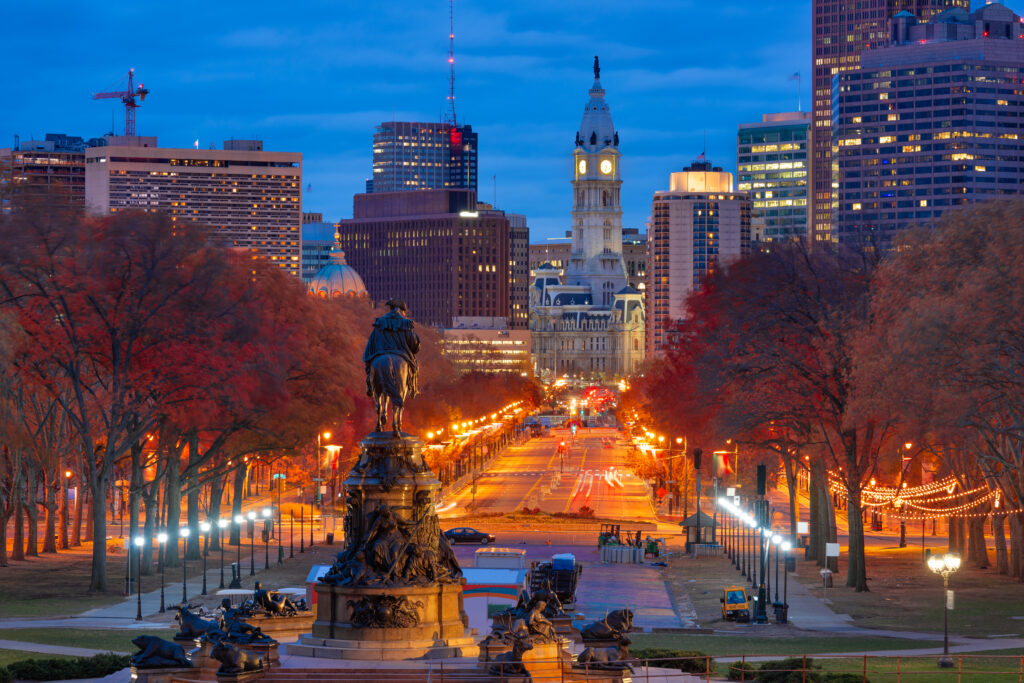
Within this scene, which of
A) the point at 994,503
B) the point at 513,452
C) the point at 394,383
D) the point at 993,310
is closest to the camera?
the point at 394,383

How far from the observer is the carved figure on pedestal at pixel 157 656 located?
104 ft

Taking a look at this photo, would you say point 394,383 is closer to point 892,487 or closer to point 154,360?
point 154,360

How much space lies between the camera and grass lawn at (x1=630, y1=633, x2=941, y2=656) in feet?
146

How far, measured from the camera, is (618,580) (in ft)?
230

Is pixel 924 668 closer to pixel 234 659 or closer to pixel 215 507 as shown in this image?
pixel 234 659

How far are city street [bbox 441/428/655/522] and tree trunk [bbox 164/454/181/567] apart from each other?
1249 inches

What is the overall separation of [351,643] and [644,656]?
26.5 ft

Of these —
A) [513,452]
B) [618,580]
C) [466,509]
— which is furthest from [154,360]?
[513,452]

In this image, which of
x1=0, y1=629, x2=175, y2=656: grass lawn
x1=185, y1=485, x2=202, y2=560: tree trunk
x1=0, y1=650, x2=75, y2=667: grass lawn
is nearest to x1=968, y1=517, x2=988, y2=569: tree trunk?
x1=185, y1=485, x2=202, y2=560: tree trunk

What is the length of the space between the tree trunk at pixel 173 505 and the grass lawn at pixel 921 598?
27.8 m

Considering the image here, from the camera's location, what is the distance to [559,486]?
130 m

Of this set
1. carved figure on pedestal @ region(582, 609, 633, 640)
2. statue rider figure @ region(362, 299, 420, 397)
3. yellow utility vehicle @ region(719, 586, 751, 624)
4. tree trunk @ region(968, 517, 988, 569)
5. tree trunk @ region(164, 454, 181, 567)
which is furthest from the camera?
tree trunk @ region(968, 517, 988, 569)

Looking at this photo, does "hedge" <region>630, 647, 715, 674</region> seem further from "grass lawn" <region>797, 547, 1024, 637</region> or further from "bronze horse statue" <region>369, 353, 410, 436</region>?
"grass lawn" <region>797, 547, 1024, 637</region>

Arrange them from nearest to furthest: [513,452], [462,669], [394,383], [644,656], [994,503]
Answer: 1. [462,669]
2. [394,383]
3. [644,656]
4. [994,503]
5. [513,452]
